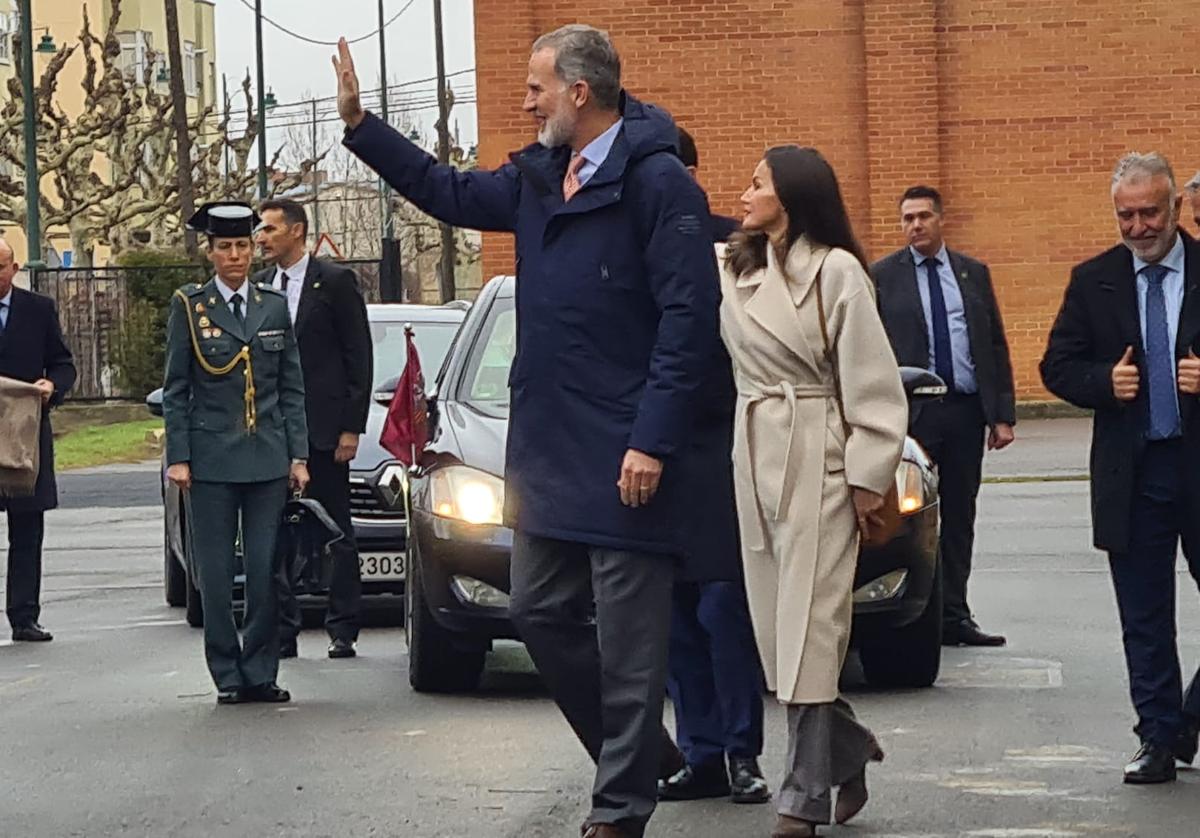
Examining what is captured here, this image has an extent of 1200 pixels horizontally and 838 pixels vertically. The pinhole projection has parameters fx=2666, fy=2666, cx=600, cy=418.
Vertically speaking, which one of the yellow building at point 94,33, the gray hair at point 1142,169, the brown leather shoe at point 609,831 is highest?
the yellow building at point 94,33

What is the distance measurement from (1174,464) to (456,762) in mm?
2336

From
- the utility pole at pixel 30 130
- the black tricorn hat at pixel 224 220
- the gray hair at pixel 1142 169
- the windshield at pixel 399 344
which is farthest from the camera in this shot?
the utility pole at pixel 30 130

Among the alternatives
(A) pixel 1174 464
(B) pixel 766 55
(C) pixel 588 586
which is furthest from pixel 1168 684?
(B) pixel 766 55

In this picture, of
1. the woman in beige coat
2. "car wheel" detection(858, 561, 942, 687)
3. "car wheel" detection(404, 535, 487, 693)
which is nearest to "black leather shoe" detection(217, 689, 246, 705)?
"car wheel" detection(404, 535, 487, 693)

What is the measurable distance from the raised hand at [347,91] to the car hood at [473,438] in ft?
8.71

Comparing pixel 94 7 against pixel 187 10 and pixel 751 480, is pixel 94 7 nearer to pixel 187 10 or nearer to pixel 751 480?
pixel 187 10

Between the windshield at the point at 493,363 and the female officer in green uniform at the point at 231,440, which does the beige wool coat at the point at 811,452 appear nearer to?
the windshield at the point at 493,363

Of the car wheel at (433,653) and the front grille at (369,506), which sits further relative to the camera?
the front grille at (369,506)

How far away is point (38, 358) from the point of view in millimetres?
13000

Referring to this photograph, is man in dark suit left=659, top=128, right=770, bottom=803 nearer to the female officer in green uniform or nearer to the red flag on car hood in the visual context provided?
the female officer in green uniform

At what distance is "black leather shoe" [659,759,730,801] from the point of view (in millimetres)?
7461

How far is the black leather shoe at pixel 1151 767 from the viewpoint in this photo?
7613 millimetres

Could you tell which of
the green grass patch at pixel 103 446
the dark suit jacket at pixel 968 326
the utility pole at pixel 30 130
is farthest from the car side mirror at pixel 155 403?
the utility pole at pixel 30 130

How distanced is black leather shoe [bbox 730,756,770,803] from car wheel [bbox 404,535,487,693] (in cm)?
232
